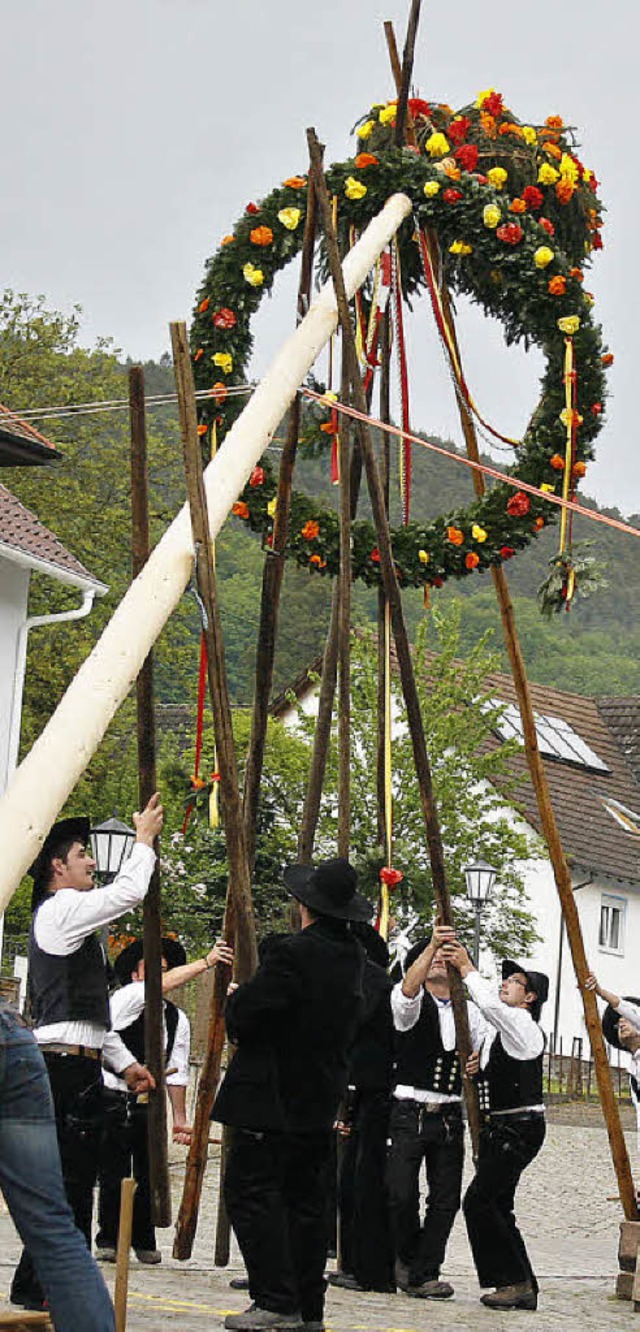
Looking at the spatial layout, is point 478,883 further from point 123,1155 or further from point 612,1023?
point 123,1155

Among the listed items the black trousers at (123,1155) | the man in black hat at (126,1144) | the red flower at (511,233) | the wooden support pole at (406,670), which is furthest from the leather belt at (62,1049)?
the red flower at (511,233)

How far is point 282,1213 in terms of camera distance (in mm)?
7188

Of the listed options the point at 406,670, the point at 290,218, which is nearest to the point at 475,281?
the point at 290,218

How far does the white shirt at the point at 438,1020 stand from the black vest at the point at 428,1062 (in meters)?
0.02

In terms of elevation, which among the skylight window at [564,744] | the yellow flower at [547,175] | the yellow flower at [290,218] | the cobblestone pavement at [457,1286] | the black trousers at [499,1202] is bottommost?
the cobblestone pavement at [457,1286]

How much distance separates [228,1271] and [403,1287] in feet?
2.71

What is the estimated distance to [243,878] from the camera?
308 inches

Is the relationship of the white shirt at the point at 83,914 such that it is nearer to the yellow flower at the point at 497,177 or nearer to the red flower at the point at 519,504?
the red flower at the point at 519,504

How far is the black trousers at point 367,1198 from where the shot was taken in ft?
31.0

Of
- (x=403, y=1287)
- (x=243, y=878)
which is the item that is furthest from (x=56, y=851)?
(x=403, y=1287)

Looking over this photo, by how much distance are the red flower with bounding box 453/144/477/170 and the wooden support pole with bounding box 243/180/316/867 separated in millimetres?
804

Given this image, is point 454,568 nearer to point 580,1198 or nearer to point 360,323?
point 360,323

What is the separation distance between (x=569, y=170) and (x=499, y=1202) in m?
4.92

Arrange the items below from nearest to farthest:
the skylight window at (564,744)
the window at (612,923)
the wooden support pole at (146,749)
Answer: the wooden support pole at (146,749), the window at (612,923), the skylight window at (564,744)
